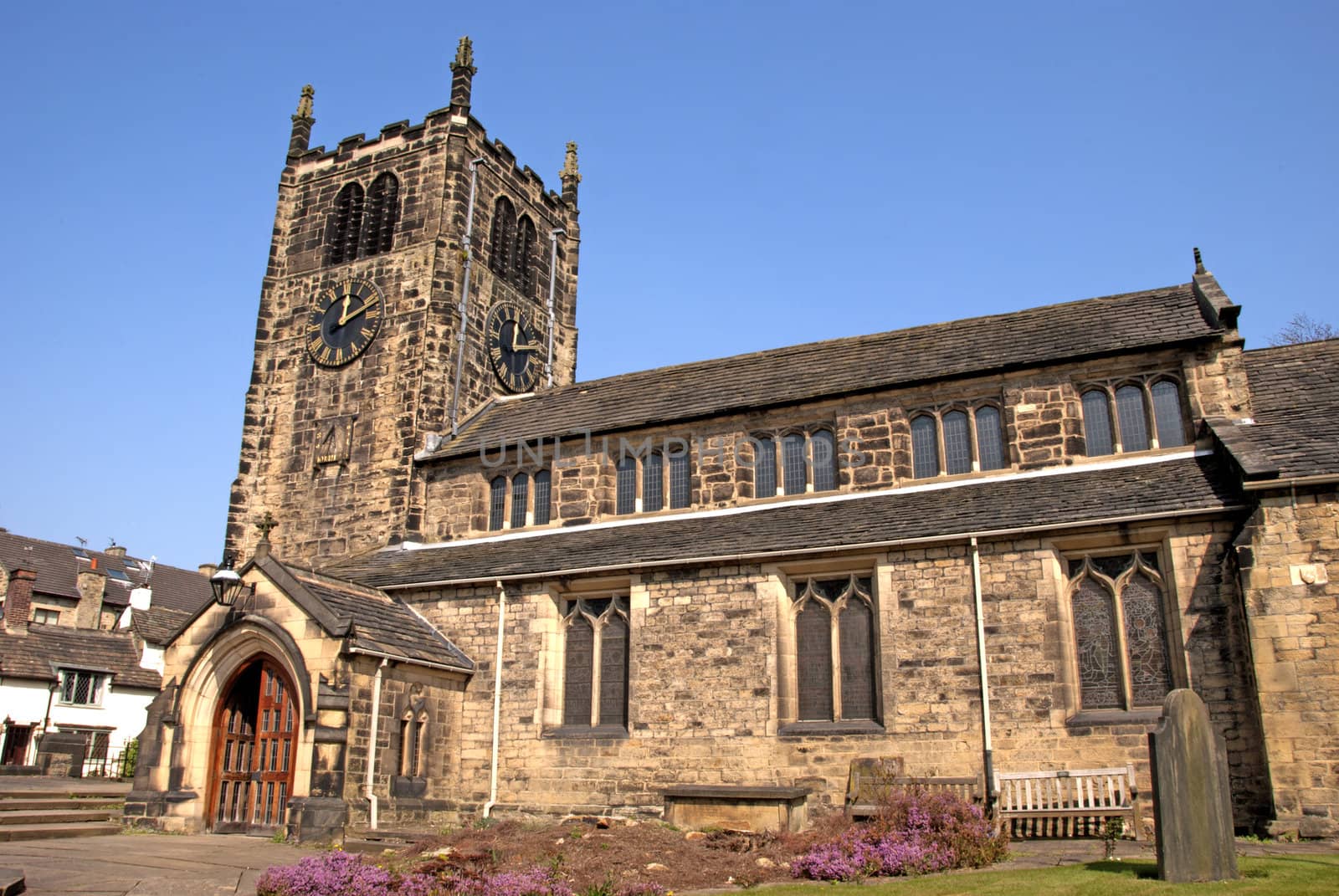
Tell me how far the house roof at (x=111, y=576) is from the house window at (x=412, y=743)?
31.2 meters

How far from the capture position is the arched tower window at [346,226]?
30438 millimetres

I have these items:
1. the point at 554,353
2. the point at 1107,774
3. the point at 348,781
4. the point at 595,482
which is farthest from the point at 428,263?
the point at 1107,774

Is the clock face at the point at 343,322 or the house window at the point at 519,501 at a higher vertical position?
the clock face at the point at 343,322

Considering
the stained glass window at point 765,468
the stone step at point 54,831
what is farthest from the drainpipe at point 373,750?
the stained glass window at point 765,468

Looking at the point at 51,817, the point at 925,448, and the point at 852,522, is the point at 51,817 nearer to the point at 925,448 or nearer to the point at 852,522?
the point at 852,522

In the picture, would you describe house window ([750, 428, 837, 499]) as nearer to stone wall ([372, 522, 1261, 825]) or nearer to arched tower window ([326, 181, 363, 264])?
stone wall ([372, 522, 1261, 825])

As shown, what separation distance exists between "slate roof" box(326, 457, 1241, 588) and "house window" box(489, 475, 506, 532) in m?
A: 0.82

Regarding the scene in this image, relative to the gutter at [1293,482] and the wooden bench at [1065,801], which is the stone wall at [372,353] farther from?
the gutter at [1293,482]

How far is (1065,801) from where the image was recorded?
15.3 m

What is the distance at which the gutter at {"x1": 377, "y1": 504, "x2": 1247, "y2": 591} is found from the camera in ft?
52.8

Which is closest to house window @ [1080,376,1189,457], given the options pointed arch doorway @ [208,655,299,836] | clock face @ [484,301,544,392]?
pointed arch doorway @ [208,655,299,836]

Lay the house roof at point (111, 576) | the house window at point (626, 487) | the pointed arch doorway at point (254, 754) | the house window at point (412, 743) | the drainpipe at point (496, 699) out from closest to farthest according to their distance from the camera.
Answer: the pointed arch doorway at point (254, 754) → the house window at point (412, 743) → the drainpipe at point (496, 699) → the house window at point (626, 487) → the house roof at point (111, 576)

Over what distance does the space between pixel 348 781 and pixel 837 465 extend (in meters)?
10.5

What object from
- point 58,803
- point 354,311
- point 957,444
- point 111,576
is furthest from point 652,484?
point 111,576
